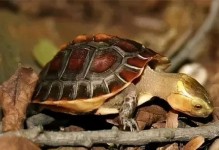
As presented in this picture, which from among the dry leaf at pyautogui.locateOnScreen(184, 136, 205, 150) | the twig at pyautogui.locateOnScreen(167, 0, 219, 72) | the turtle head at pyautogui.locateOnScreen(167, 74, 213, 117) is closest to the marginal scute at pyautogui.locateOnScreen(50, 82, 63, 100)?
the turtle head at pyautogui.locateOnScreen(167, 74, 213, 117)

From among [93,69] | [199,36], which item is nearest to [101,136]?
[93,69]

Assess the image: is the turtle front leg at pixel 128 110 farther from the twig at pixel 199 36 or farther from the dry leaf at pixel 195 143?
the twig at pixel 199 36

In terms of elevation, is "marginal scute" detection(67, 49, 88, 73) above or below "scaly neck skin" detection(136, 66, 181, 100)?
above

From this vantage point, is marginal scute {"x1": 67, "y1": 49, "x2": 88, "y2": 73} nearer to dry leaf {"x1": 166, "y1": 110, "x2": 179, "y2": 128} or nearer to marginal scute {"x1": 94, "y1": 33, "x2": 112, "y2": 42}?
marginal scute {"x1": 94, "y1": 33, "x2": 112, "y2": 42}

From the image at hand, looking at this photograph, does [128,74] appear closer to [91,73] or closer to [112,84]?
[112,84]

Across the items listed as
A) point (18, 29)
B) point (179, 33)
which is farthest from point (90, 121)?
point (179, 33)

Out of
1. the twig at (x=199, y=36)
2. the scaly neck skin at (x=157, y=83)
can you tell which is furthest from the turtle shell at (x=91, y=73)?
the twig at (x=199, y=36)
